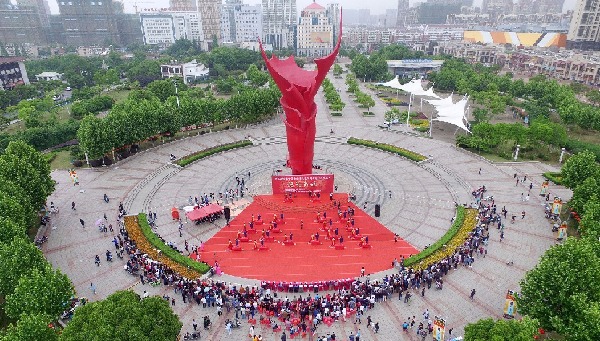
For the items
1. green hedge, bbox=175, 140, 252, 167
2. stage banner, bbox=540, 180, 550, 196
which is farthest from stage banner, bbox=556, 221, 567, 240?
green hedge, bbox=175, 140, 252, 167

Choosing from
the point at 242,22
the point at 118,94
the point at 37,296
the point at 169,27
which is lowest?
the point at 118,94

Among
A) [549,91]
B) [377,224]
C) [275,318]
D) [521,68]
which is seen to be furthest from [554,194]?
[521,68]

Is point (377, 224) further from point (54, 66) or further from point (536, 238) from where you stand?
point (54, 66)

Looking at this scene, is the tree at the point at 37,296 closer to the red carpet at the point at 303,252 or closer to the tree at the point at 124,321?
the tree at the point at 124,321

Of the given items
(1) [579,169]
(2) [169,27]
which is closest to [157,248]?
(1) [579,169]

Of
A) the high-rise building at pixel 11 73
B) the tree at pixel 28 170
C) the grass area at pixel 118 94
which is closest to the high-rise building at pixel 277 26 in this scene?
the grass area at pixel 118 94

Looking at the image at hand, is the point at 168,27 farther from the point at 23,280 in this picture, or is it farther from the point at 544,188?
the point at 23,280
